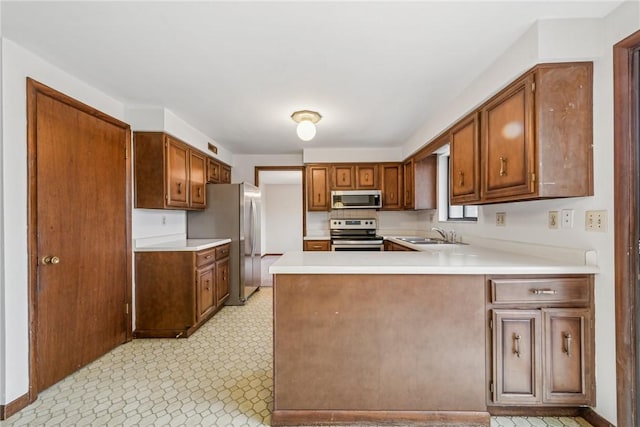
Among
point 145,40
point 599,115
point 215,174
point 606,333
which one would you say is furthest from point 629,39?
point 215,174

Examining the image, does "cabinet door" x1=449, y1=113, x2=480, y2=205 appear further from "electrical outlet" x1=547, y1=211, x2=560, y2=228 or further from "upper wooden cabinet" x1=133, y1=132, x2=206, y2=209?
"upper wooden cabinet" x1=133, y1=132, x2=206, y2=209

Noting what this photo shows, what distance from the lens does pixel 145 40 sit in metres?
1.80

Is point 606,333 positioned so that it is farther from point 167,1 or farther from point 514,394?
point 167,1

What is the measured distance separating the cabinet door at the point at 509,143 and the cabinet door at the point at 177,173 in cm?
296

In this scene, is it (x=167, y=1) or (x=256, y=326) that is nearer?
(x=167, y=1)

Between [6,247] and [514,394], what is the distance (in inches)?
124

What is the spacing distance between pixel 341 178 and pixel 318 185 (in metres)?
0.39

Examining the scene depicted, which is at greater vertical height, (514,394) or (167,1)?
(167,1)

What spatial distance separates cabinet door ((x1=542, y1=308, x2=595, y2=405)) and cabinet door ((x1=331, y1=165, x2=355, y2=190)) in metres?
3.37

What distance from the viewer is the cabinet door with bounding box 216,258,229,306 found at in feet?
11.6

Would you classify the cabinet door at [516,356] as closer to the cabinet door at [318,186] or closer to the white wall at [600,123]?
the white wall at [600,123]

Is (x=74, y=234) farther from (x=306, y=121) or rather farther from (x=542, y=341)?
(x=542, y=341)

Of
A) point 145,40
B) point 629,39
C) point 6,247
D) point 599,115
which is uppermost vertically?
point 145,40

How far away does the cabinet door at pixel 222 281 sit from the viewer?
11.6ft
